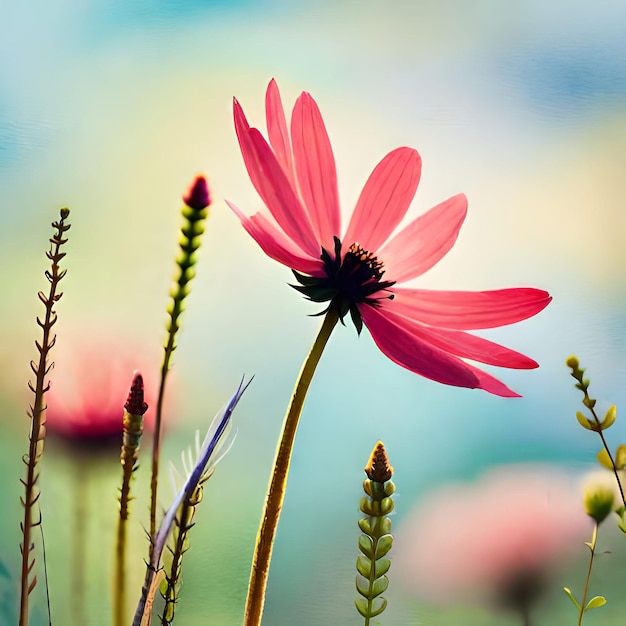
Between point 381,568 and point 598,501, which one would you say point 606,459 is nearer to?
point 598,501

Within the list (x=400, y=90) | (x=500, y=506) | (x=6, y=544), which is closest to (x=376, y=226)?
(x=400, y=90)

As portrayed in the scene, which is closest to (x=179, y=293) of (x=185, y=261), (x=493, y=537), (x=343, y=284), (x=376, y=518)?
(x=185, y=261)

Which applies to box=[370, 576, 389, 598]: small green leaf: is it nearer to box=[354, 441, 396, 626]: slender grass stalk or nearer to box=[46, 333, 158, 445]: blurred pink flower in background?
box=[354, 441, 396, 626]: slender grass stalk

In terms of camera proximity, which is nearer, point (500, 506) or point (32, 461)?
point (32, 461)

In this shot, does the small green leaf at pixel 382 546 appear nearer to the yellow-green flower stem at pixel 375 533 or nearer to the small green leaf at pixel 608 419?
the yellow-green flower stem at pixel 375 533

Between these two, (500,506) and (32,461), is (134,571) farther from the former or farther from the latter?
(500,506)

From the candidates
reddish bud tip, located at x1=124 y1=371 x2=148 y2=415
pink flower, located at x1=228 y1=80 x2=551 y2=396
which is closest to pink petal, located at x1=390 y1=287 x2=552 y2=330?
pink flower, located at x1=228 y1=80 x2=551 y2=396
